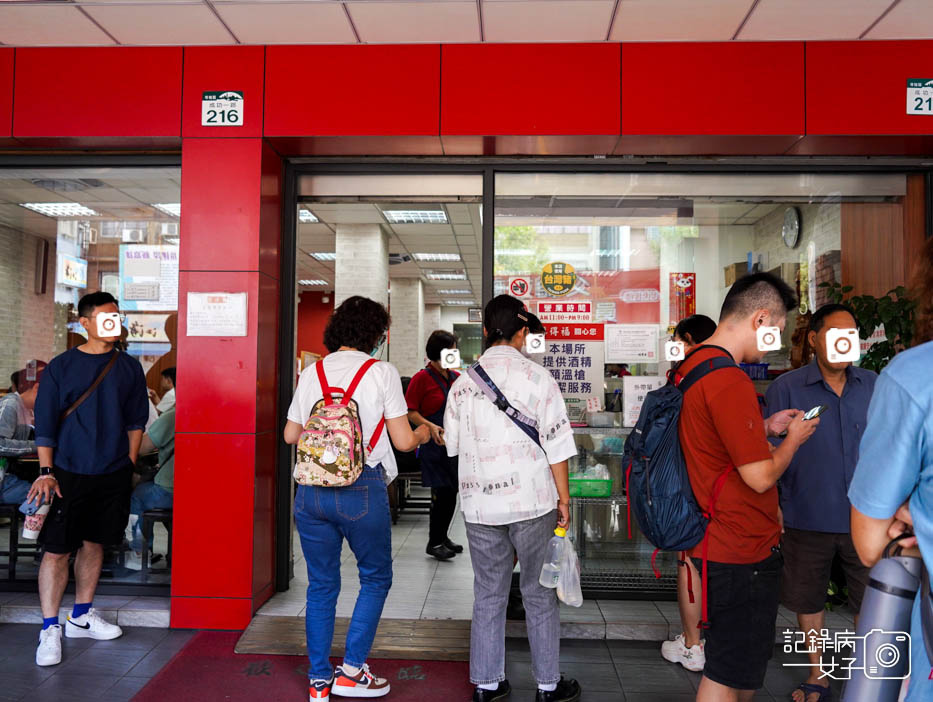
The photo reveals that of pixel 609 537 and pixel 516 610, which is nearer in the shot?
pixel 516 610

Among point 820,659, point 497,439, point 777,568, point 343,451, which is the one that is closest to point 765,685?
point 820,659

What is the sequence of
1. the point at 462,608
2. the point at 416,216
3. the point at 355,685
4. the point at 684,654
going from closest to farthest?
the point at 355,685 → the point at 684,654 → the point at 462,608 → the point at 416,216

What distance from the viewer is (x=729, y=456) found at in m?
2.19

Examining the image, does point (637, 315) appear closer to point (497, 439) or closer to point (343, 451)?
point (497, 439)

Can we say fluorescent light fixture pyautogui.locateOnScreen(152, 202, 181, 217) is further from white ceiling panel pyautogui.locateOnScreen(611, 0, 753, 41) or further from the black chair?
white ceiling panel pyautogui.locateOnScreen(611, 0, 753, 41)

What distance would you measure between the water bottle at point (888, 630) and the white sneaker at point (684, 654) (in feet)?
7.12

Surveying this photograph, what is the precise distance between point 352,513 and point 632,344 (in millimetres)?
2268

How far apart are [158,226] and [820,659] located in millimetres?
4509

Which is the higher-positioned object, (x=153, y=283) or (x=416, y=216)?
(x=416, y=216)

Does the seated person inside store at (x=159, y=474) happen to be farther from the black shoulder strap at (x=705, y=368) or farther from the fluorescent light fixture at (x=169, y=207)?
the black shoulder strap at (x=705, y=368)

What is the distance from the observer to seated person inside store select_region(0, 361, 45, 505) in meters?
4.41

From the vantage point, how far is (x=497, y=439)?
2.93 meters

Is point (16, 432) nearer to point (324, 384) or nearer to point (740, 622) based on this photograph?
point (324, 384)

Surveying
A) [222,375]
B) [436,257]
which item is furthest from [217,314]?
[436,257]
